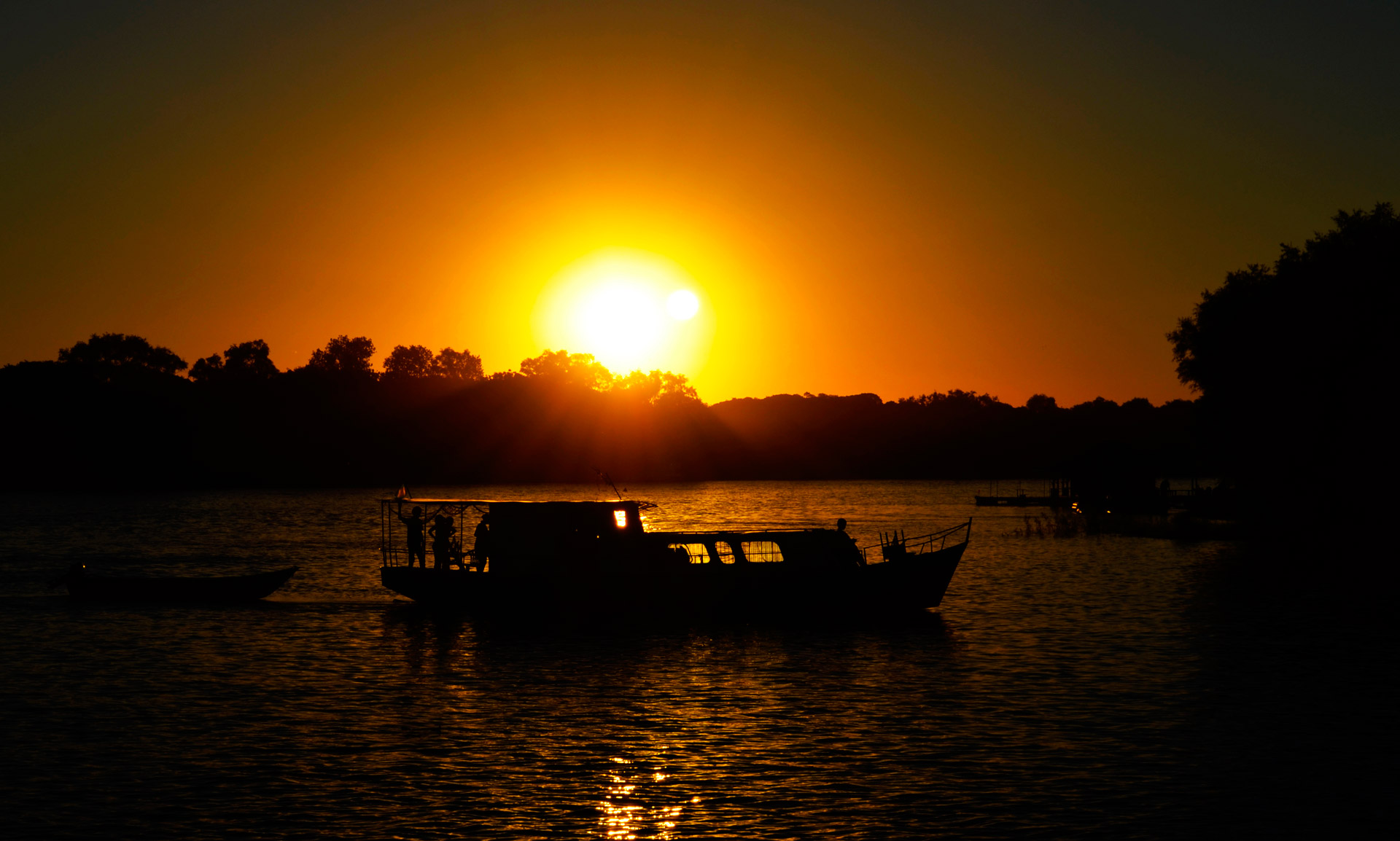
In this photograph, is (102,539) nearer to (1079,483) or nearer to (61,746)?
(61,746)

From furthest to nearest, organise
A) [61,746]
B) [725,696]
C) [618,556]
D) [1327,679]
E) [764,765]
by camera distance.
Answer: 1. [618,556]
2. [1327,679]
3. [725,696]
4. [61,746]
5. [764,765]

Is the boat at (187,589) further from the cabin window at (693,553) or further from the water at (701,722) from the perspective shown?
the cabin window at (693,553)

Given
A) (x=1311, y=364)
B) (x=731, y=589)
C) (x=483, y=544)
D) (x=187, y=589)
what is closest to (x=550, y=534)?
(x=483, y=544)

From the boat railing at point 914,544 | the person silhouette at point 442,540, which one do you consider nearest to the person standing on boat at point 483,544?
the person silhouette at point 442,540

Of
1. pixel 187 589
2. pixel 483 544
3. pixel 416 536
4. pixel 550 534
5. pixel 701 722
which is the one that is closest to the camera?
pixel 701 722

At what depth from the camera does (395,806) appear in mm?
20500

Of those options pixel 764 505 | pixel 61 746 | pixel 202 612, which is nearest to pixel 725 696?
pixel 61 746

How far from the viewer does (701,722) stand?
27.6 m

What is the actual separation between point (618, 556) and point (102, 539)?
238 ft

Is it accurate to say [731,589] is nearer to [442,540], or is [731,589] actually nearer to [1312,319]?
[442,540]

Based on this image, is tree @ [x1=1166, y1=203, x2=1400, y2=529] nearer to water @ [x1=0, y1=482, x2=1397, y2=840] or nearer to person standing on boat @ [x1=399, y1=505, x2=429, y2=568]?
water @ [x1=0, y1=482, x2=1397, y2=840]

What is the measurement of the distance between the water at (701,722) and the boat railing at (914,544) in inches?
129

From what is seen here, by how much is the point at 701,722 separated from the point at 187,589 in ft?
113

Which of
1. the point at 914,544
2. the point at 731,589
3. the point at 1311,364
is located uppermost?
the point at 1311,364
